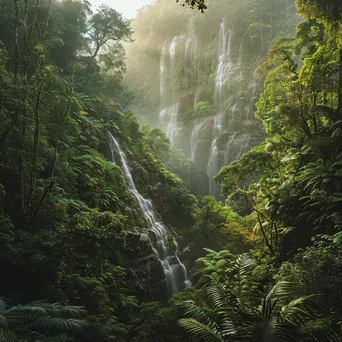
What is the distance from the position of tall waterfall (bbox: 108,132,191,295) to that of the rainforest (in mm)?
79

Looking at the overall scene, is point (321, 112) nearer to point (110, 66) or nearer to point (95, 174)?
point (95, 174)

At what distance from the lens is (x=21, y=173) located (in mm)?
8039

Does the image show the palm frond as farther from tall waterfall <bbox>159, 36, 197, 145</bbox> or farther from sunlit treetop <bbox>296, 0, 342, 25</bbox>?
tall waterfall <bbox>159, 36, 197, 145</bbox>

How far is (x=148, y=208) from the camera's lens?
592 inches

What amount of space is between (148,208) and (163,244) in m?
2.14

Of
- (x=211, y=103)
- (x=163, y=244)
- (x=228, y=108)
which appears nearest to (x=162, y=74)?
(x=211, y=103)

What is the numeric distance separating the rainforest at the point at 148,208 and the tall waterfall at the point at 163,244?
0.26 feet

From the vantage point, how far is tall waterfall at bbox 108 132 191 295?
12.7 metres

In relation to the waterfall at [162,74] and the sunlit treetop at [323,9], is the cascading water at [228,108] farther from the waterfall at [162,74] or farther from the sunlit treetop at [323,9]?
the sunlit treetop at [323,9]

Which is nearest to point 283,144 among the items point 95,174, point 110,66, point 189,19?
point 95,174

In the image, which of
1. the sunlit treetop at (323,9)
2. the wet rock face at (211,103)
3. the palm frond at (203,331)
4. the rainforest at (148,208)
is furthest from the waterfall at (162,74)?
the palm frond at (203,331)

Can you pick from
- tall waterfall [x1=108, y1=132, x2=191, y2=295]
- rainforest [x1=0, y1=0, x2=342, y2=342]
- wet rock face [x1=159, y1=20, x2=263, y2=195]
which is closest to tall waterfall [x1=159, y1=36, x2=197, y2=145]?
wet rock face [x1=159, y1=20, x2=263, y2=195]

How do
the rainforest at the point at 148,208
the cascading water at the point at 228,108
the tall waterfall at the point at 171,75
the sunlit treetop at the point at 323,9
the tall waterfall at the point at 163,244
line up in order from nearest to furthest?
the rainforest at the point at 148,208 < the sunlit treetop at the point at 323,9 < the tall waterfall at the point at 163,244 < the cascading water at the point at 228,108 < the tall waterfall at the point at 171,75

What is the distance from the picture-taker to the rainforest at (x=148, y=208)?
579cm
